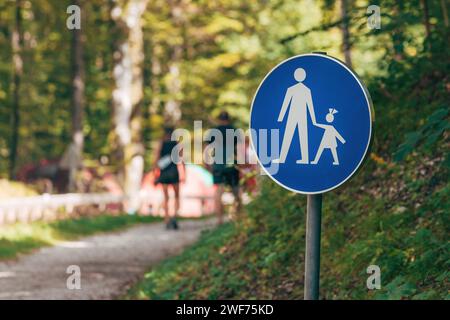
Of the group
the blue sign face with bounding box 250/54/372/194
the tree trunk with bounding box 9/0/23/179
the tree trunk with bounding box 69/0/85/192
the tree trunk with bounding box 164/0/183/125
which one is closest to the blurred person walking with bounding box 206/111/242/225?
the blue sign face with bounding box 250/54/372/194

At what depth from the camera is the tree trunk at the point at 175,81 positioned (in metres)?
37.6

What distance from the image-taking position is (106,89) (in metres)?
36.4

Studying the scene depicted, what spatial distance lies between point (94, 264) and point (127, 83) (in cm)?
1670

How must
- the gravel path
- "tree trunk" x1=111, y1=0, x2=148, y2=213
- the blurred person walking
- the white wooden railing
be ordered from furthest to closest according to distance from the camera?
"tree trunk" x1=111, y1=0, x2=148, y2=213, the white wooden railing, the blurred person walking, the gravel path

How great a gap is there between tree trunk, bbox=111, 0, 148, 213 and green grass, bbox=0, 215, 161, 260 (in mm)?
7217

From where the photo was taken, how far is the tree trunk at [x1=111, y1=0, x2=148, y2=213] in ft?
96.7

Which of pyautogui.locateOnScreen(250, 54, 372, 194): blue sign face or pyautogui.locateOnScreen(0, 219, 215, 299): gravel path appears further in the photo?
pyautogui.locateOnScreen(0, 219, 215, 299): gravel path

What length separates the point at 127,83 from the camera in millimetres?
30156

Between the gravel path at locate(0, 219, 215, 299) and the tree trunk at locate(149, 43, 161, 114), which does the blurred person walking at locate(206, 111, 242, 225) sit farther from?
the tree trunk at locate(149, 43, 161, 114)

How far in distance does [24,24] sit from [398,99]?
31.3m

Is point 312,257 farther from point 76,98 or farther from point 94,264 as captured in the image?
point 76,98

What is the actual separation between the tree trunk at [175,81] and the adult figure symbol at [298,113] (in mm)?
30613

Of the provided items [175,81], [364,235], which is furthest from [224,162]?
[175,81]

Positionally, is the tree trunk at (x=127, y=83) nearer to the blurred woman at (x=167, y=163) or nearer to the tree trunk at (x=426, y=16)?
the blurred woman at (x=167, y=163)
